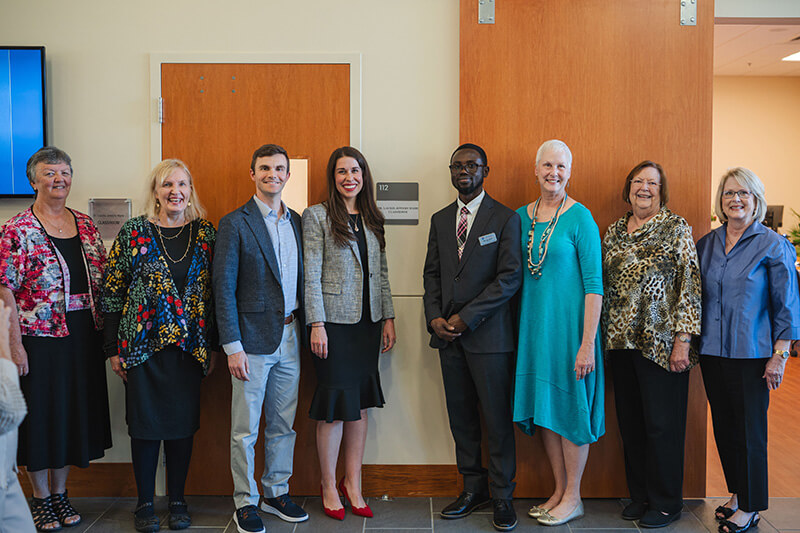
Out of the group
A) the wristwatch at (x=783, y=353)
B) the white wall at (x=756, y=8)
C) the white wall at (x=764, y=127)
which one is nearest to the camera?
the wristwatch at (x=783, y=353)

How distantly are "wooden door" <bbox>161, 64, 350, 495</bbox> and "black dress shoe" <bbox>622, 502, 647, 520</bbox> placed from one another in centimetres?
175

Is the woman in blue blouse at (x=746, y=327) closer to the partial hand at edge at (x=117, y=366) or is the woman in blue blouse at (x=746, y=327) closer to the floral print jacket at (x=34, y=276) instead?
the partial hand at edge at (x=117, y=366)

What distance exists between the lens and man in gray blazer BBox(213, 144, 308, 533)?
2.58 m

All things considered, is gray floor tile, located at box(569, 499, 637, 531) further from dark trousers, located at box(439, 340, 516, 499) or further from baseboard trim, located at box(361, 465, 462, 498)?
baseboard trim, located at box(361, 465, 462, 498)

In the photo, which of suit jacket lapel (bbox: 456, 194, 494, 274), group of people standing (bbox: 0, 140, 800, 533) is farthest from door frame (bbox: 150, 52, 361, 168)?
suit jacket lapel (bbox: 456, 194, 494, 274)

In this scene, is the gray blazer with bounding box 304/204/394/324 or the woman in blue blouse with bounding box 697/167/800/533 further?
the gray blazer with bounding box 304/204/394/324

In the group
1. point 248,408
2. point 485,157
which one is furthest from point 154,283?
point 485,157

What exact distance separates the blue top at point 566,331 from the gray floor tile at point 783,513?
1.00 m

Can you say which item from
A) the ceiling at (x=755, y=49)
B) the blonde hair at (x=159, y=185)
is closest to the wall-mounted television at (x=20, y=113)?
the blonde hair at (x=159, y=185)

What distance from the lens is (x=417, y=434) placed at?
312cm

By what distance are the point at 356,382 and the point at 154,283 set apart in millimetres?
1067

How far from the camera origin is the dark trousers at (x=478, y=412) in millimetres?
2717

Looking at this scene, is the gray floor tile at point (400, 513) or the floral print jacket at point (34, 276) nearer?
the floral print jacket at point (34, 276)

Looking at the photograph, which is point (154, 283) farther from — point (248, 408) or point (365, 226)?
point (365, 226)
